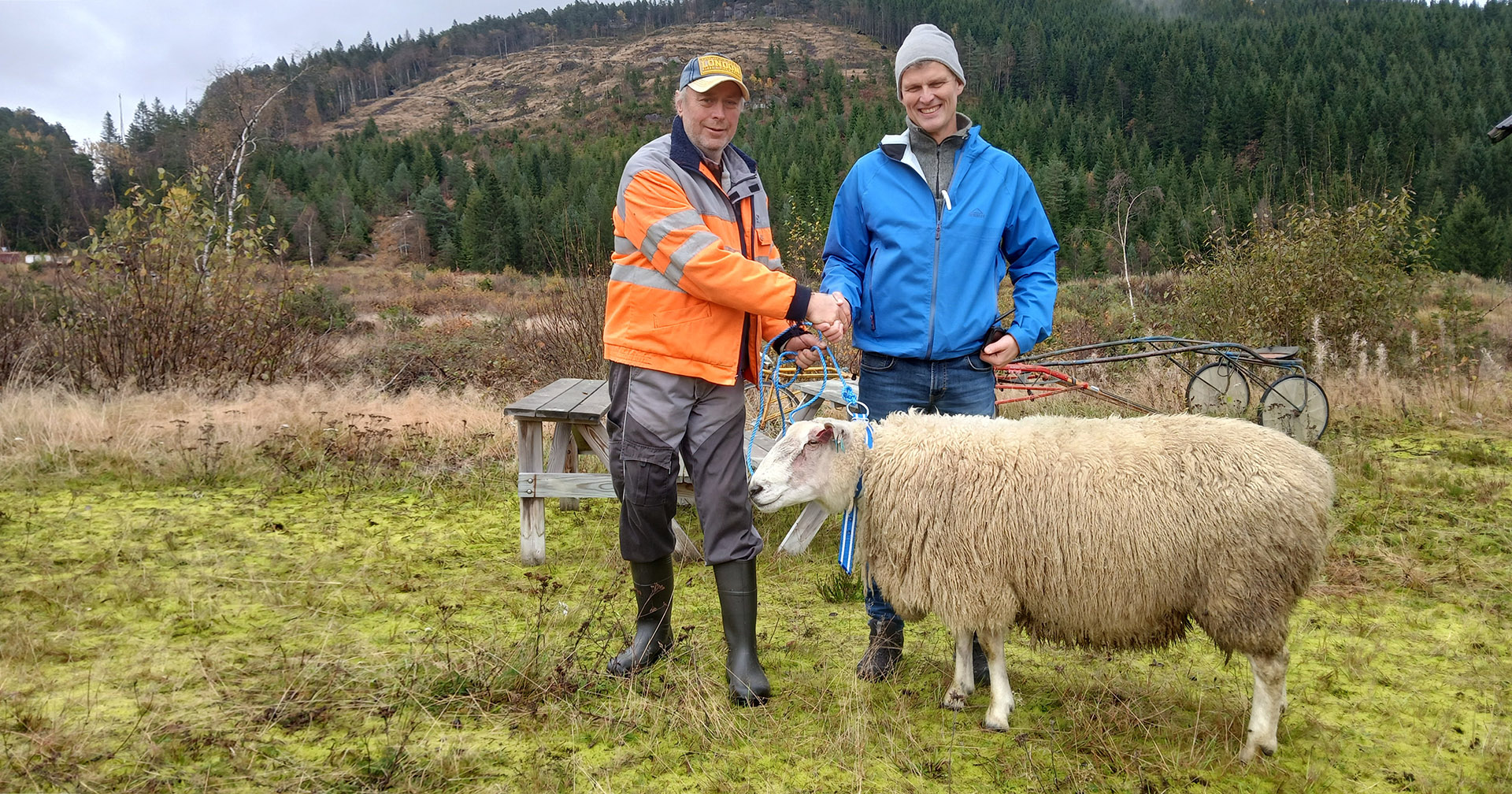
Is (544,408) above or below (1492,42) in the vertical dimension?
below

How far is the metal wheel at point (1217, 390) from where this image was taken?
28.5ft

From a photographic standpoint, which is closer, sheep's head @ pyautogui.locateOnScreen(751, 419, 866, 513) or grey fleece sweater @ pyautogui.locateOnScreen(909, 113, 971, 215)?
sheep's head @ pyautogui.locateOnScreen(751, 419, 866, 513)

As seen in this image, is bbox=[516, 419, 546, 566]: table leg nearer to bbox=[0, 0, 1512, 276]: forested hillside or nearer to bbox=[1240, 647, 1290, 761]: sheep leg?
bbox=[1240, 647, 1290, 761]: sheep leg

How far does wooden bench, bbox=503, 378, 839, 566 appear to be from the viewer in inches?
205

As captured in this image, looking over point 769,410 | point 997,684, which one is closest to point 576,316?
point 769,410

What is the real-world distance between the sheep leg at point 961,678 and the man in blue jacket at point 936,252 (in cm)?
73

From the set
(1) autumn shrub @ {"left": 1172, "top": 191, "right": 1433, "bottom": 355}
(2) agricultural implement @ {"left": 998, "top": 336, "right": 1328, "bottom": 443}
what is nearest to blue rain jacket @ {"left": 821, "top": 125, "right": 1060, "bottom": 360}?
(2) agricultural implement @ {"left": 998, "top": 336, "right": 1328, "bottom": 443}

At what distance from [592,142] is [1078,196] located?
5383 centimetres

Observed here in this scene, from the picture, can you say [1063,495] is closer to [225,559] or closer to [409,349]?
A: [225,559]

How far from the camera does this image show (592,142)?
9000cm

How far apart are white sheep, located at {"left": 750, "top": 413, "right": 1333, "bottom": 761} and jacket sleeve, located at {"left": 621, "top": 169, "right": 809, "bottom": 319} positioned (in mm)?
532

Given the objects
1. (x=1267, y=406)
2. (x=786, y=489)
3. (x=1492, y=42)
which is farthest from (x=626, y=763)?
(x=1492, y=42)

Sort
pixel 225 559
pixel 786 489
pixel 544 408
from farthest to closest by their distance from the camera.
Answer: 1. pixel 544 408
2. pixel 225 559
3. pixel 786 489

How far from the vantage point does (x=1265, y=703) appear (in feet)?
9.70
